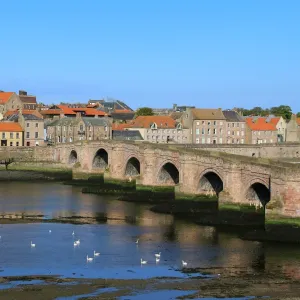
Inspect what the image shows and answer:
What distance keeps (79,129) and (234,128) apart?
28500 millimetres

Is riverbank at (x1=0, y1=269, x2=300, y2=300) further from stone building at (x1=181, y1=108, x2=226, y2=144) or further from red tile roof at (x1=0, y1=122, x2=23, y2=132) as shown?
stone building at (x1=181, y1=108, x2=226, y2=144)

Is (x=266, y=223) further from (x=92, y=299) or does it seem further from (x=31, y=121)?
(x=31, y=121)

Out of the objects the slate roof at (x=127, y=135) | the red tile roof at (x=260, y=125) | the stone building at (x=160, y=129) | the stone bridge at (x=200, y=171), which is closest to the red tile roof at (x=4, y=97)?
the stone building at (x=160, y=129)

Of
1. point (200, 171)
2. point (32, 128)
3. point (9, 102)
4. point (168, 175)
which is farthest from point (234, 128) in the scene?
point (200, 171)

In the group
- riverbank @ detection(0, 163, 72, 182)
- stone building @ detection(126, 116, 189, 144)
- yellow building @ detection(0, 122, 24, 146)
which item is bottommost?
riverbank @ detection(0, 163, 72, 182)

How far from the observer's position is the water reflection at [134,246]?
3938 cm

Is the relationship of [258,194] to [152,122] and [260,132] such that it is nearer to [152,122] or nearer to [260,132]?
[152,122]

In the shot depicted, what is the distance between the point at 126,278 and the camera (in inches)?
1426

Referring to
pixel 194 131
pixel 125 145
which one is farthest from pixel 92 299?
pixel 194 131

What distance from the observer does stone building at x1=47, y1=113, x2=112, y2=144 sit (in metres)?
113

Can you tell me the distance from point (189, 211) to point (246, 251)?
16.3 m

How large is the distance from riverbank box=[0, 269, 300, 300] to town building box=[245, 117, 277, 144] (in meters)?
93.1

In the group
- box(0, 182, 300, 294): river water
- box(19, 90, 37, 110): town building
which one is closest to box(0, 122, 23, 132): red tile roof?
box(19, 90, 37, 110): town building

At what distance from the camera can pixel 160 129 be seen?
119625 millimetres
